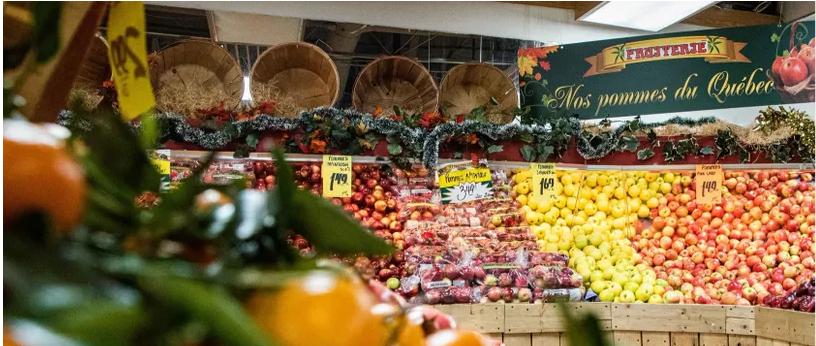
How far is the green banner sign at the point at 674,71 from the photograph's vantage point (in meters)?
3.99

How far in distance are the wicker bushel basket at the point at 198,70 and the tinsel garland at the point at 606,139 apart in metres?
2.16

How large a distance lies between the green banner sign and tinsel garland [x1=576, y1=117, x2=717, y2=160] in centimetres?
11

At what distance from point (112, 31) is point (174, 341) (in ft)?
1.58

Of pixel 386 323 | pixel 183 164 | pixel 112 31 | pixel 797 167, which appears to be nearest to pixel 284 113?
pixel 183 164

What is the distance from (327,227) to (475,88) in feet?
15.8

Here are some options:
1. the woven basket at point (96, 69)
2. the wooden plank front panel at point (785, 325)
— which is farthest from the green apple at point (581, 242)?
the woven basket at point (96, 69)

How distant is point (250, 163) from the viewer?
153 inches

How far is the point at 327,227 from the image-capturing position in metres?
0.48

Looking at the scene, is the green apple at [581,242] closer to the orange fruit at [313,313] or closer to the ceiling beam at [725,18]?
the ceiling beam at [725,18]

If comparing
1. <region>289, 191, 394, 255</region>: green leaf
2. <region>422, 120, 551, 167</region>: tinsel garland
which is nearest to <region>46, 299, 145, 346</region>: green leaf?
<region>289, 191, 394, 255</region>: green leaf

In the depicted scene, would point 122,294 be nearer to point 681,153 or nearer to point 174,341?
point 174,341

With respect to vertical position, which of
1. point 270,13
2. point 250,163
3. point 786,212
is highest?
point 270,13

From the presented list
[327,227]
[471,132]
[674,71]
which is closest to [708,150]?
[674,71]

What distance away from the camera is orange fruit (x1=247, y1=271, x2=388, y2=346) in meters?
→ 0.36
